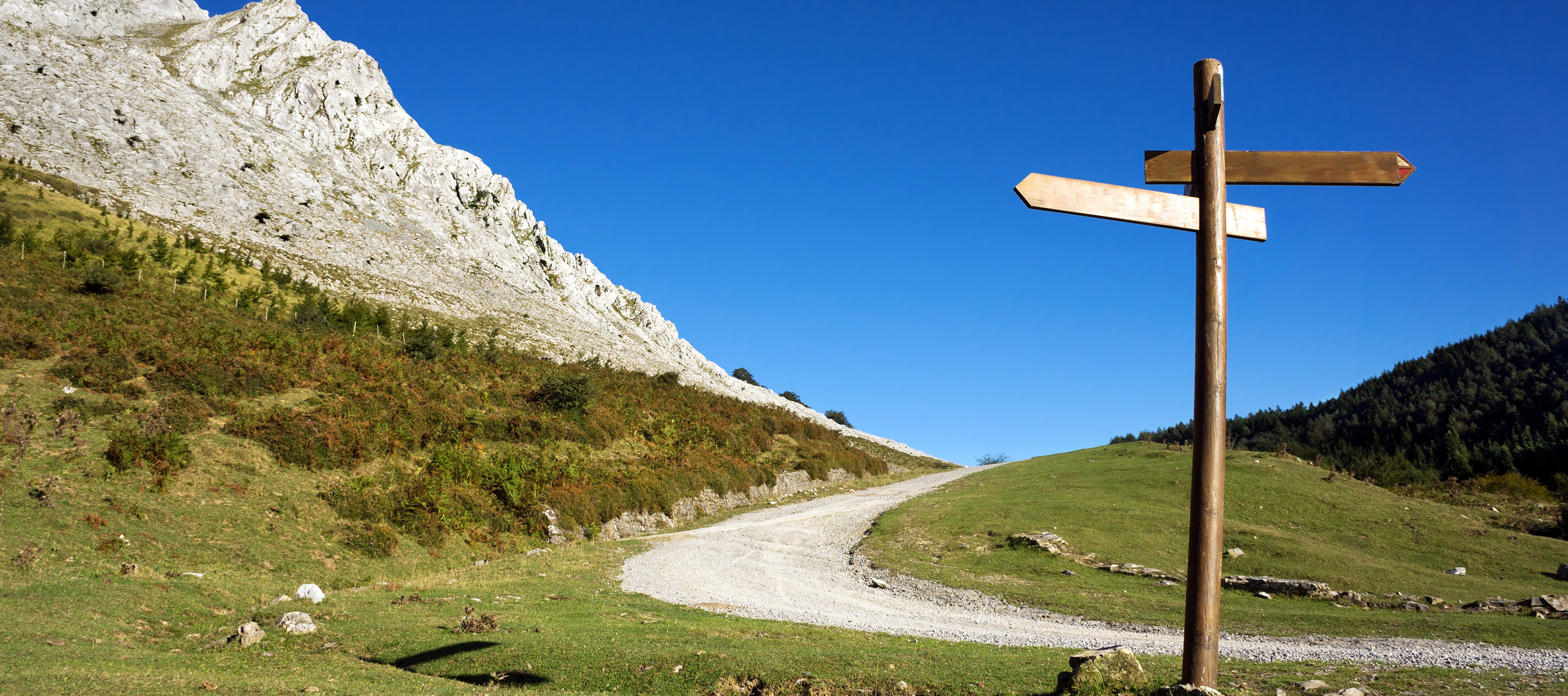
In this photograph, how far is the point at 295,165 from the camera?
313 feet

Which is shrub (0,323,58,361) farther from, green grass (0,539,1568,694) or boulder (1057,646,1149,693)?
boulder (1057,646,1149,693)

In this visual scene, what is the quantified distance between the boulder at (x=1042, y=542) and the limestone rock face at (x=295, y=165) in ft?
179

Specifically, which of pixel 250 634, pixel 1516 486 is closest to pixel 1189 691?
pixel 250 634

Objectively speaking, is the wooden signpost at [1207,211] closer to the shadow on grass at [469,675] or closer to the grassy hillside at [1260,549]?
the shadow on grass at [469,675]

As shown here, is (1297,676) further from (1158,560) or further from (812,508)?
(812,508)

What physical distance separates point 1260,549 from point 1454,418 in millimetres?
60171

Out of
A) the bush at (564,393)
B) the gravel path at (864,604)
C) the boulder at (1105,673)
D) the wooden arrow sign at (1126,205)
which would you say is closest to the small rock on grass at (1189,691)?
the boulder at (1105,673)

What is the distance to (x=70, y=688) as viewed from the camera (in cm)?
845

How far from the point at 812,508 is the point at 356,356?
25328 mm

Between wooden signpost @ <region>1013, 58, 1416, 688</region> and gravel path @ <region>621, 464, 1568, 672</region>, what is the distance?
7.77 meters

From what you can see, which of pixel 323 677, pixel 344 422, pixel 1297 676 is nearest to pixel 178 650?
pixel 323 677

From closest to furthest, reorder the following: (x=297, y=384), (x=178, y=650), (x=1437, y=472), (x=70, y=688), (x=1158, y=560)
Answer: (x=70, y=688)
(x=178, y=650)
(x=1158, y=560)
(x=297, y=384)
(x=1437, y=472)

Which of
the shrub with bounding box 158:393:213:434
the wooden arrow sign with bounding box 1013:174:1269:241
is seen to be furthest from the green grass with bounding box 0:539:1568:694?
the shrub with bounding box 158:393:213:434

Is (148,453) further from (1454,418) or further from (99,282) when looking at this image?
(1454,418)
